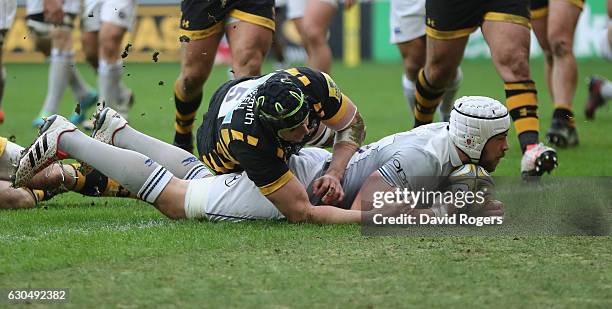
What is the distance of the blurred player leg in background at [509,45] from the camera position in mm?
6867

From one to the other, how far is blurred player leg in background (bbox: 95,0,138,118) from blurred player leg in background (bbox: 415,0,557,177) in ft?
12.3

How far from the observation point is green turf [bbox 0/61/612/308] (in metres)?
3.84

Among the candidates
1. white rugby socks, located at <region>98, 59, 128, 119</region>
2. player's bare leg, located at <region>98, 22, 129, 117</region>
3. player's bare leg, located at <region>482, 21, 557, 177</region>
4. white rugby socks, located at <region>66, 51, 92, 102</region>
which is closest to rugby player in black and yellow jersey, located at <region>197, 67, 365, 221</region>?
player's bare leg, located at <region>482, 21, 557, 177</region>

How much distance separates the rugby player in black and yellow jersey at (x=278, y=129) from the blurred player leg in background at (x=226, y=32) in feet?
4.93

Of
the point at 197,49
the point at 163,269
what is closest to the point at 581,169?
the point at 197,49

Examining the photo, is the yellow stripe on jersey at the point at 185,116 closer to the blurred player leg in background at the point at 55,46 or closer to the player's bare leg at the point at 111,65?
the player's bare leg at the point at 111,65

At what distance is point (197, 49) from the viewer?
24.8ft

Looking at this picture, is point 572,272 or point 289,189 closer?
point 572,272

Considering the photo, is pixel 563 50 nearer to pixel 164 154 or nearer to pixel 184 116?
pixel 184 116

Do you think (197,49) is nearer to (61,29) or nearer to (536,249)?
(536,249)

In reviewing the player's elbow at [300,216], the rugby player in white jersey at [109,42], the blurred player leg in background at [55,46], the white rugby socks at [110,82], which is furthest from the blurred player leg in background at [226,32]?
the blurred player leg in background at [55,46]

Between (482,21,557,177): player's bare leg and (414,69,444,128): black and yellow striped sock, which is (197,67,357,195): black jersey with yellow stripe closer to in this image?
(482,21,557,177): player's bare leg

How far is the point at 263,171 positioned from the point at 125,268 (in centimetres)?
98

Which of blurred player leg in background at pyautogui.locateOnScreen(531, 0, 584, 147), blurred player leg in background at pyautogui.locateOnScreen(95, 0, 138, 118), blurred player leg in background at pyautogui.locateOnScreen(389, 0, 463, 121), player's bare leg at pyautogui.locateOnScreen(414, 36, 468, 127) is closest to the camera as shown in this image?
player's bare leg at pyautogui.locateOnScreen(414, 36, 468, 127)
